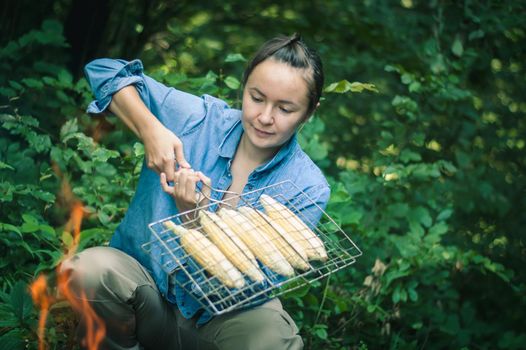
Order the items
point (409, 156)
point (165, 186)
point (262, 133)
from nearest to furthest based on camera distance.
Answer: point (165, 186) < point (262, 133) < point (409, 156)

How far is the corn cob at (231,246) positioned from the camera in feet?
7.77

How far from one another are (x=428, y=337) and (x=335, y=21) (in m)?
3.58

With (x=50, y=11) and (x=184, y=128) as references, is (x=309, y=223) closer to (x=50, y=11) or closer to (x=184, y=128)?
(x=184, y=128)

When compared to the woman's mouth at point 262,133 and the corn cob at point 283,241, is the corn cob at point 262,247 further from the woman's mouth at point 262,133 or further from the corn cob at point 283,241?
the woman's mouth at point 262,133

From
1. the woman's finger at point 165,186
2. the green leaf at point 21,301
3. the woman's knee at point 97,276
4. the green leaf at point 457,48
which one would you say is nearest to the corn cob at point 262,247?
the woman's finger at point 165,186

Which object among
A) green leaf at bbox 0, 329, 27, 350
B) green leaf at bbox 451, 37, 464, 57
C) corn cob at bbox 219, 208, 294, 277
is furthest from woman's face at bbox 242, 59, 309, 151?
green leaf at bbox 451, 37, 464, 57

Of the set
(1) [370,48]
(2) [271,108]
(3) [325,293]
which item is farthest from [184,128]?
(1) [370,48]

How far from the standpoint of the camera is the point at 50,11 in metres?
5.50

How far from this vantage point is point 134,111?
2.80 metres

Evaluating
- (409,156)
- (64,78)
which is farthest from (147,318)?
(409,156)

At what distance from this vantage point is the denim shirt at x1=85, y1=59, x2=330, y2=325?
9.42 ft

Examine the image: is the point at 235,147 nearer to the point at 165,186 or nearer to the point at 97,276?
the point at 165,186

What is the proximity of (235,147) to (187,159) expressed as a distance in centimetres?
24

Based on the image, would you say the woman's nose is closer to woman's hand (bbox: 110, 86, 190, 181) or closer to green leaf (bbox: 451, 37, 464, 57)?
woman's hand (bbox: 110, 86, 190, 181)
